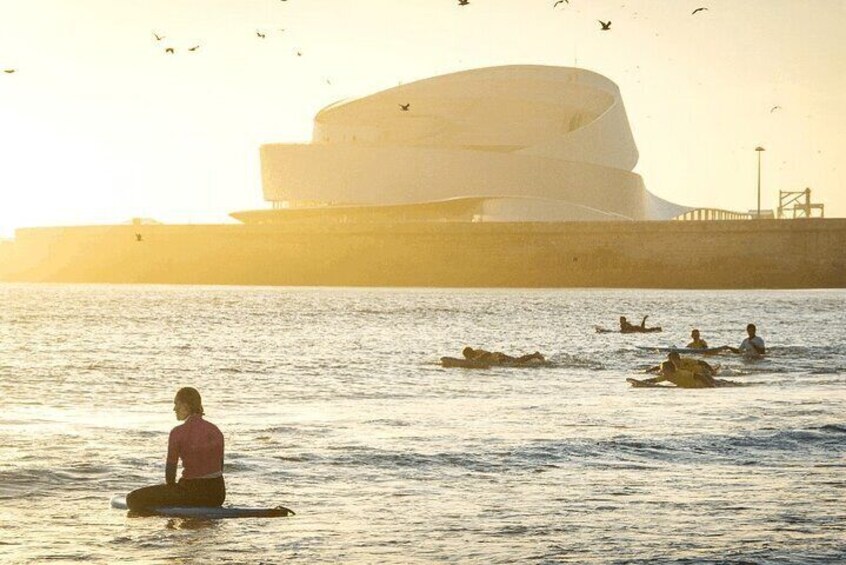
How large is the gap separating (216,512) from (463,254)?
107571 mm

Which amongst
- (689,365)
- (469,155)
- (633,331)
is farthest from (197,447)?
(469,155)

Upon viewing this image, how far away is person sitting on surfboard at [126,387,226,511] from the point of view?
1445 cm

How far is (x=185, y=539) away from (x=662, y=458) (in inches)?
314

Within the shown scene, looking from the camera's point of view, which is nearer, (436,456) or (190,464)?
(190,464)

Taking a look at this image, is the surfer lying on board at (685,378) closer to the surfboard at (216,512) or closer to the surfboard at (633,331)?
the surfboard at (216,512)

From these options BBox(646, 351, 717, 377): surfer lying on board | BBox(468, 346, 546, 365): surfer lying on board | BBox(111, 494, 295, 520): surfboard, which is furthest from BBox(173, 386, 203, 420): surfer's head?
BBox(468, 346, 546, 365): surfer lying on board

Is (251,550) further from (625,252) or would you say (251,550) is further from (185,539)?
(625,252)

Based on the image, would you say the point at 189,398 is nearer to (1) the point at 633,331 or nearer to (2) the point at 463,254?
(1) the point at 633,331

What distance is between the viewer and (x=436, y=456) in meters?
21.6

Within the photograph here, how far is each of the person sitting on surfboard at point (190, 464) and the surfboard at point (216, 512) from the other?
1.9 inches

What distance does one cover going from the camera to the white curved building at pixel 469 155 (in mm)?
147875

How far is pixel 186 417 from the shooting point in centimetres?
1448

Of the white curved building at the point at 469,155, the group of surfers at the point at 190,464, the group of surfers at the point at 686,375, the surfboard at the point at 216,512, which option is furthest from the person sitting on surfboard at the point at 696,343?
the white curved building at the point at 469,155

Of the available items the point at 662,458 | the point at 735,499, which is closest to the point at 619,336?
the point at 662,458
